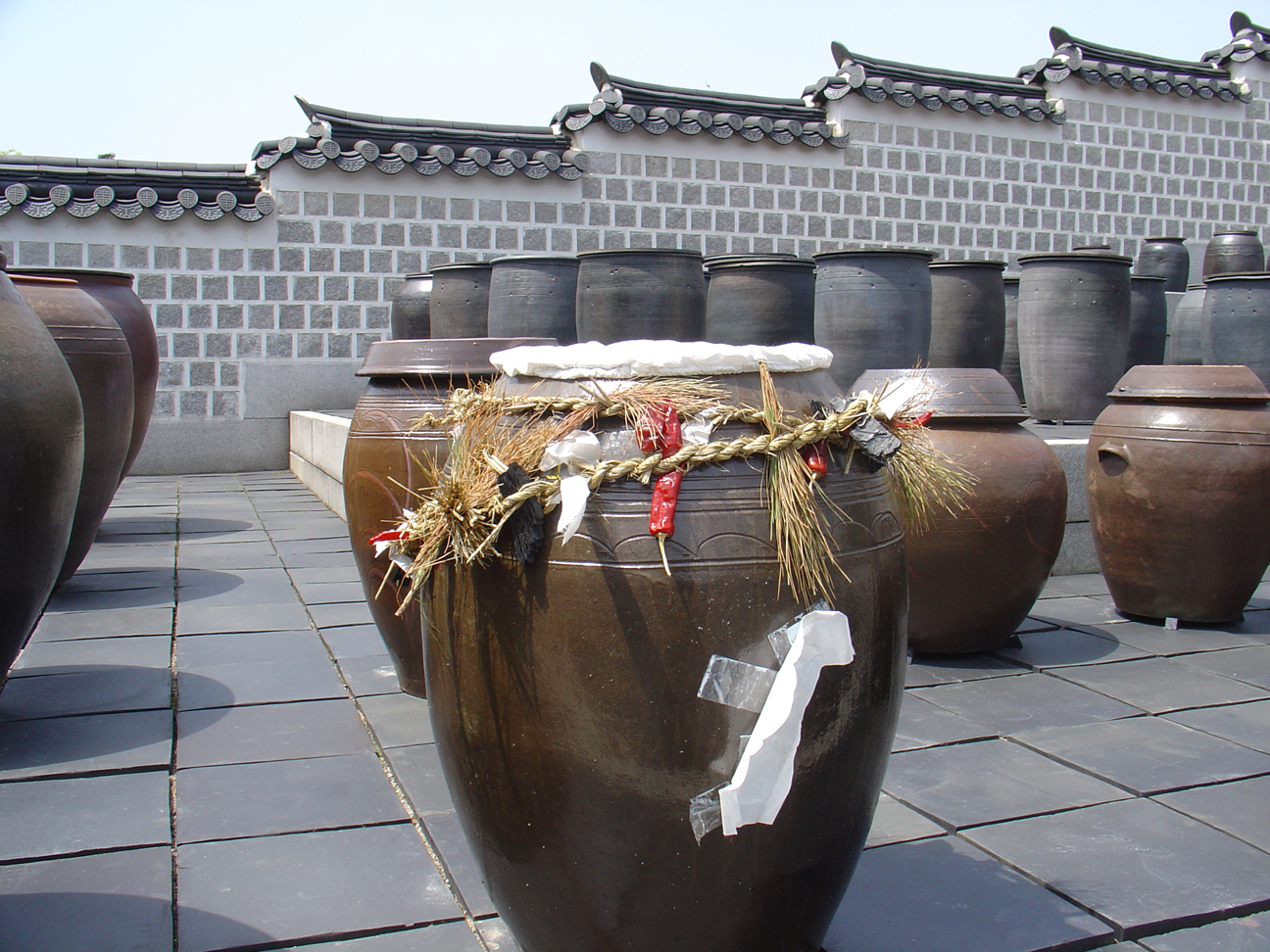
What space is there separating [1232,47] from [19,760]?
43.0ft

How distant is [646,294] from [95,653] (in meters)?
3.22

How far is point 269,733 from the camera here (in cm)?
275

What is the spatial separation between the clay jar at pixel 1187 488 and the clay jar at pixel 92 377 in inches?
143

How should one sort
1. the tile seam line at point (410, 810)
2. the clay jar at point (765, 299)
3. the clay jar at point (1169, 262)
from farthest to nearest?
the clay jar at point (1169, 262)
the clay jar at point (765, 299)
the tile seam line at point (410, 810)

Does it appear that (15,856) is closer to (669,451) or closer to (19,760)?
(19,760)

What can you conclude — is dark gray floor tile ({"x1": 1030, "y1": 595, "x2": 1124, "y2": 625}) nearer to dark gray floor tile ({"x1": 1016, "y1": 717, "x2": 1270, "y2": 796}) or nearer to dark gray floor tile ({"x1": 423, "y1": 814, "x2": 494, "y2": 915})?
dark gray floor tile ({"x1": 1016, "y1": 717, "x2": 1270, "y2": 796})

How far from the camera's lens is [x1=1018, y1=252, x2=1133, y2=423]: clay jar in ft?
20.1

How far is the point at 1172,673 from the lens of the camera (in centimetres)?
336

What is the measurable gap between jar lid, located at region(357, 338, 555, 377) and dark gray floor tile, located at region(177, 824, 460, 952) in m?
1.23

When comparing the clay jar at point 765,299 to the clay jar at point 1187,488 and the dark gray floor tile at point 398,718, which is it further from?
the dark gray floor tile at point 398,718

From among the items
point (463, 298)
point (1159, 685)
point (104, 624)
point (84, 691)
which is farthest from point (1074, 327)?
point (84, 691)

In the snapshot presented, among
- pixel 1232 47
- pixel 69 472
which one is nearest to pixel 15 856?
pixel 69 472

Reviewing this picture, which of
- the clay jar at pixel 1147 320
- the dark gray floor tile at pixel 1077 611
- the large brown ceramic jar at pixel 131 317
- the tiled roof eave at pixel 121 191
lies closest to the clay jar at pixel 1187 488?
the dark gray floor tile at pixel 1077 611

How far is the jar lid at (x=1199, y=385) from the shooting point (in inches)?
147
